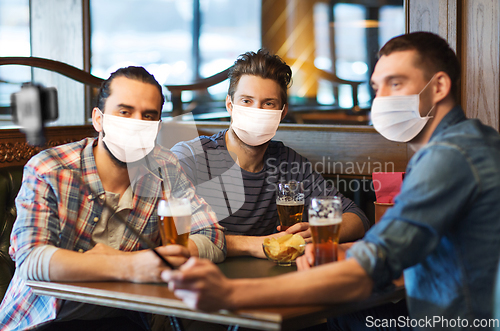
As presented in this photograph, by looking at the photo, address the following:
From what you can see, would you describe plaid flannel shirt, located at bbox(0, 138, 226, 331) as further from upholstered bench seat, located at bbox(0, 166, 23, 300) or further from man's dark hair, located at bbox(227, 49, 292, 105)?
man's dark hair, located at bbox(227, 49, 292, 105)

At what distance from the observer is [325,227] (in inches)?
49.8

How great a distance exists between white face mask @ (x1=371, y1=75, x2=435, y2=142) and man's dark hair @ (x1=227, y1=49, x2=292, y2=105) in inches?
29.7

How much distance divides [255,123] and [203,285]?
1173 millimetres

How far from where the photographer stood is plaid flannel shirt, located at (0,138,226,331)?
135cm

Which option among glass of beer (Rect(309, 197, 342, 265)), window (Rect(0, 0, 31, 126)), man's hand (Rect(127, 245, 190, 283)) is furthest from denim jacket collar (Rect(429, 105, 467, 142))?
window (Rect(0, 0, 31, 126))

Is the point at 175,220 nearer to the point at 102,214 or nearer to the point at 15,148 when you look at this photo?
the point at 102,214

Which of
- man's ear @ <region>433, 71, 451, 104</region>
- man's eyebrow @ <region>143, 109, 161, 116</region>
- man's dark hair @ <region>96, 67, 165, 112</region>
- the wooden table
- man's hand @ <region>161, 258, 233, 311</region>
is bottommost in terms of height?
the wooden table

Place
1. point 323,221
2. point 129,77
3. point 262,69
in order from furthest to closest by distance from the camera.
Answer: point 262,69
point 129,77
point 323,221

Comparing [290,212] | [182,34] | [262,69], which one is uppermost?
[182,34]

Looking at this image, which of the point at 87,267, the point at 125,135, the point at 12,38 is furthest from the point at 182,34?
the point at 87,267

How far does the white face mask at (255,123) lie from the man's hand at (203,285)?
44.4 inches

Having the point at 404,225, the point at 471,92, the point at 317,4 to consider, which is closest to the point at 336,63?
the point at 317,4

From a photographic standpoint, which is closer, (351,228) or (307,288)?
(307,288)

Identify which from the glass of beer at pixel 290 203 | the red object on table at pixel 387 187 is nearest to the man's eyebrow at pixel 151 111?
the glass of beer at pixel 290 203
